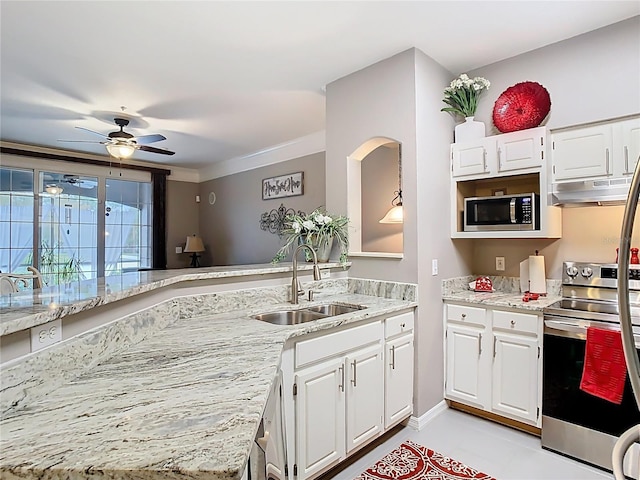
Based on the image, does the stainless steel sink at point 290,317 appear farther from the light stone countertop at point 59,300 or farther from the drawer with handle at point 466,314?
the drawer with handle at point 466,314

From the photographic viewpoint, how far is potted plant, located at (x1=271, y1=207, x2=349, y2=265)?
2.92 metres

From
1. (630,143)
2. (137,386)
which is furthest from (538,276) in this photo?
(137,386)

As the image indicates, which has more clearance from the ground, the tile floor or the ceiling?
the ceiling

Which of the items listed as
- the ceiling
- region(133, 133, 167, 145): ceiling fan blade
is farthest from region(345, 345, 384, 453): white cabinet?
region(133, 133, 167, 145): ceiling fan blade

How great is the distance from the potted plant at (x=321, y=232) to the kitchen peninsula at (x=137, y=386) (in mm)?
1003

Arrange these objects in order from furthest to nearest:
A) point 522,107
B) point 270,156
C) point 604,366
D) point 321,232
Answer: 1. point 270,156
2. point 321,232
3. point 522,107
4. point 604,366

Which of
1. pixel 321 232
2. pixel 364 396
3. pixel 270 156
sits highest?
pixel 270 156

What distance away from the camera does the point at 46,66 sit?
2.92m

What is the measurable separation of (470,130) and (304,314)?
75.7 inches

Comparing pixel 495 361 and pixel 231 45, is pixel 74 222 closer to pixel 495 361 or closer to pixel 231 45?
pixel 231 45

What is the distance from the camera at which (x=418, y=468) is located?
2.16 meters

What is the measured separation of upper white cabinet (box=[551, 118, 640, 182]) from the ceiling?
71 centimetres

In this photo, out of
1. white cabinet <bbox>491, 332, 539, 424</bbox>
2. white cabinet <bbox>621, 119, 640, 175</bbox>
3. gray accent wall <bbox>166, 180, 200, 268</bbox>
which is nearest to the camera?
white cabinet <bbox>621, 119, 640, 175</bbox>

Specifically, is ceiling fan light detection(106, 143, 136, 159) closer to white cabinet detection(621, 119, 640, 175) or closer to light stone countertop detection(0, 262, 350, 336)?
light stone countertop detection(0, 262, 350, 336)
